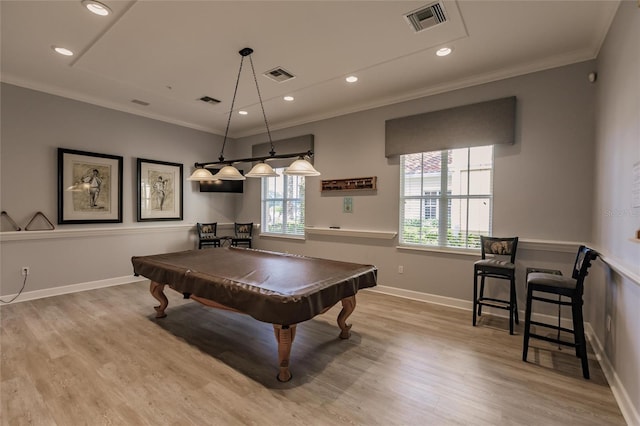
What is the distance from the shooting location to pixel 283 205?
5844 millimetres

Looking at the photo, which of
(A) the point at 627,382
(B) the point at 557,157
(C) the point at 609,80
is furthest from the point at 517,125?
(A) the point at 627,382

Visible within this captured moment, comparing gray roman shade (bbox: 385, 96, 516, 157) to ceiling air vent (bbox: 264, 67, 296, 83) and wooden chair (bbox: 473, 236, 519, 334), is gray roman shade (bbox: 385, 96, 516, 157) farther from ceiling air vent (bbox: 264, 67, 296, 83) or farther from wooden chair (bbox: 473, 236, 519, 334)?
ceiling air vent (bbox: 264, 67, 296, 83)

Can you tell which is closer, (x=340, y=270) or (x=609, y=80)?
(x=609, y=80)

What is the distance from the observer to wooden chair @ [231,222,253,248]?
595 cm

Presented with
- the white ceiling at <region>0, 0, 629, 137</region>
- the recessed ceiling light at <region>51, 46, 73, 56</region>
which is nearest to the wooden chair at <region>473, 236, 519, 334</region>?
the white ceiling at <region>0, 0, 629, 137</region>

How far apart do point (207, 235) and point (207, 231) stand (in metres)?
0.08

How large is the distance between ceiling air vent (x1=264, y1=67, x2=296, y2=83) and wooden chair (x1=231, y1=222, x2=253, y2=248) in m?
3.15

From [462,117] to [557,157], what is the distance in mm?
1112

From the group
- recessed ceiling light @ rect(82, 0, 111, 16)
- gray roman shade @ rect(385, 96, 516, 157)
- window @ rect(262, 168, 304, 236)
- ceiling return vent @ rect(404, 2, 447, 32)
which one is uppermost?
ceiling return vent @ rect(404, 2, 447, 32)

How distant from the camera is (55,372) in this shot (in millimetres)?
2316

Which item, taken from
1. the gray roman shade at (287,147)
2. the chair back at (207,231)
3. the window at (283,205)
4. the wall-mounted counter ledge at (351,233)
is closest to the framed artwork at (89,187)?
the chair back at (207,231)

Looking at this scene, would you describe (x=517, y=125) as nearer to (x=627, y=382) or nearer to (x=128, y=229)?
(x=627, y=382)

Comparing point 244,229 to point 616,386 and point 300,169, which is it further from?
point 616,386

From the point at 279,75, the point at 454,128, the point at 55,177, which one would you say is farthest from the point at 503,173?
the point at 55,177
